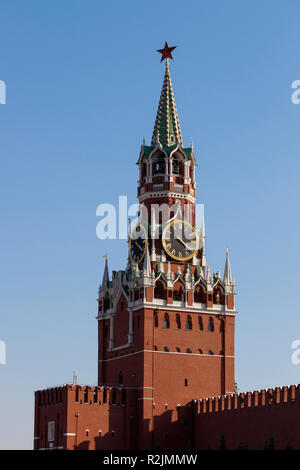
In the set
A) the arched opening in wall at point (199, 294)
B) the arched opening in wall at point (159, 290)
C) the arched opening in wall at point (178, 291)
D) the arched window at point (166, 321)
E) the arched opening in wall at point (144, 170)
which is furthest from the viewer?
the arched opening in wall at point (144, 170)

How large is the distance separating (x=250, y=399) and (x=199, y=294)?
13.8m

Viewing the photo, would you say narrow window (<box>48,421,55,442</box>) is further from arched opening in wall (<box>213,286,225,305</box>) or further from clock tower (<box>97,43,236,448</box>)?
arched opening in wall (<box>213,286,225,305</box>)

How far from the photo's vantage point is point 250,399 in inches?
3484

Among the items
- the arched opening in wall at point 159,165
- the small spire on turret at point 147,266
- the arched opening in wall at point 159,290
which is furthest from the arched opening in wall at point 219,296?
the arched opening in wall at point 159,165

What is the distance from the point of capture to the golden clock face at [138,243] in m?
99.8

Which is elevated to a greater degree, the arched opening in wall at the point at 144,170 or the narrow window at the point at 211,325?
the arched opening in wall at the point at 144,170

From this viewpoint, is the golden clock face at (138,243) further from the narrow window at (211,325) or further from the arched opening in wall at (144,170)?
the narrow window at (211,325)

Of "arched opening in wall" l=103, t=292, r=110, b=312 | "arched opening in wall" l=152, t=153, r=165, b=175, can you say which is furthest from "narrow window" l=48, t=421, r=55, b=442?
"arched opening in wall" l=152, t=153, r=165, b=175

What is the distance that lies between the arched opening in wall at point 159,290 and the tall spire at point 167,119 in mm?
13835

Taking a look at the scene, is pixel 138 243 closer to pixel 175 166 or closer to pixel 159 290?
pixel 159 290

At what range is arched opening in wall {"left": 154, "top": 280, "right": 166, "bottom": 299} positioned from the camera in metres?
97.6

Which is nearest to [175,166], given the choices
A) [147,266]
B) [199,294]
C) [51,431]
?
[147,266]

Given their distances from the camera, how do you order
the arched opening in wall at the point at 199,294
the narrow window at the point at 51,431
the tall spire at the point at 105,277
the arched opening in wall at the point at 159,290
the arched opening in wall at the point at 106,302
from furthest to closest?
the tall spire at the point at 105,277, the arched opening in wall at the point at 106,302, the arched opening in wall at the point at 199,294, the arched opening in wall at the point at 159,290, the narrow window at the point at 51,431

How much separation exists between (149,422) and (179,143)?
2615cm
